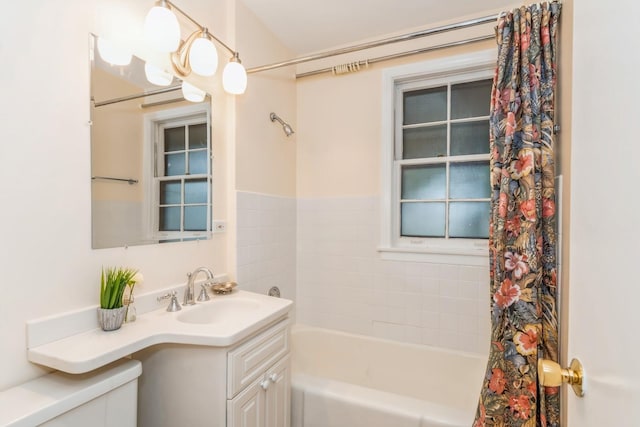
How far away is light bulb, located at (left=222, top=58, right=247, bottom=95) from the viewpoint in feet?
5.53

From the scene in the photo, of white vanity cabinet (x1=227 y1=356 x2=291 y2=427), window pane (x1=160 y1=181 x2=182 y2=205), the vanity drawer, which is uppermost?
window pane (x1=160 y1=181 x2=182 y2=205)

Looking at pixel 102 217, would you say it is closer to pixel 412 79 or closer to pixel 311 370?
pixel 311 370

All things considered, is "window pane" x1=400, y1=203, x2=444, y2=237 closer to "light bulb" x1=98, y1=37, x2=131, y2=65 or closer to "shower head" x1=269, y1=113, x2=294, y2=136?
"shower head" x1=269, y1=113, x2=294, y2=136

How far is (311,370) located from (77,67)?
213cm

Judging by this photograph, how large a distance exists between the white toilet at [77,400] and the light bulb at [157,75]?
1.17 metres

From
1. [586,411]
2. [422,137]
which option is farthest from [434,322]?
[586,411]

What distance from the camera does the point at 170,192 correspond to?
4.94 feet

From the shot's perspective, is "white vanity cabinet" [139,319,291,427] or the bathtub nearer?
"white vanity cabinet" [139,319,291,427]

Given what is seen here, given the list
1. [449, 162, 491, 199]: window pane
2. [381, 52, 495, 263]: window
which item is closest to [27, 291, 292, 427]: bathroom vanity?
[381, 52, 495, 263]: window

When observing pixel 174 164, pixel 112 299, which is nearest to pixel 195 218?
pixel 174 164

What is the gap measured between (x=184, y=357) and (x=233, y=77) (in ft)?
4.55

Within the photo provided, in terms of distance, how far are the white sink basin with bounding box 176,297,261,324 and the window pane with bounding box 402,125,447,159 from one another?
5.04ft

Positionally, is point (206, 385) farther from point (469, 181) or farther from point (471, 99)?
point (471, 99)

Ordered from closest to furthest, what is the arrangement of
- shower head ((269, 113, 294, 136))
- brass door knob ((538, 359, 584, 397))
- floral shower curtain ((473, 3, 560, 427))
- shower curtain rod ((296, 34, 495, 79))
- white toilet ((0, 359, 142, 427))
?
1. brass door knob ((538, 359, 584, 397))
2. white toilet ((0, 359, 142, 427))
3. floral shower curtain ((473, 3, 560, 427))
4. shower curtain rod ((296, 34, 495, 79))
5. shower head ((269, 113, 294, 136))
